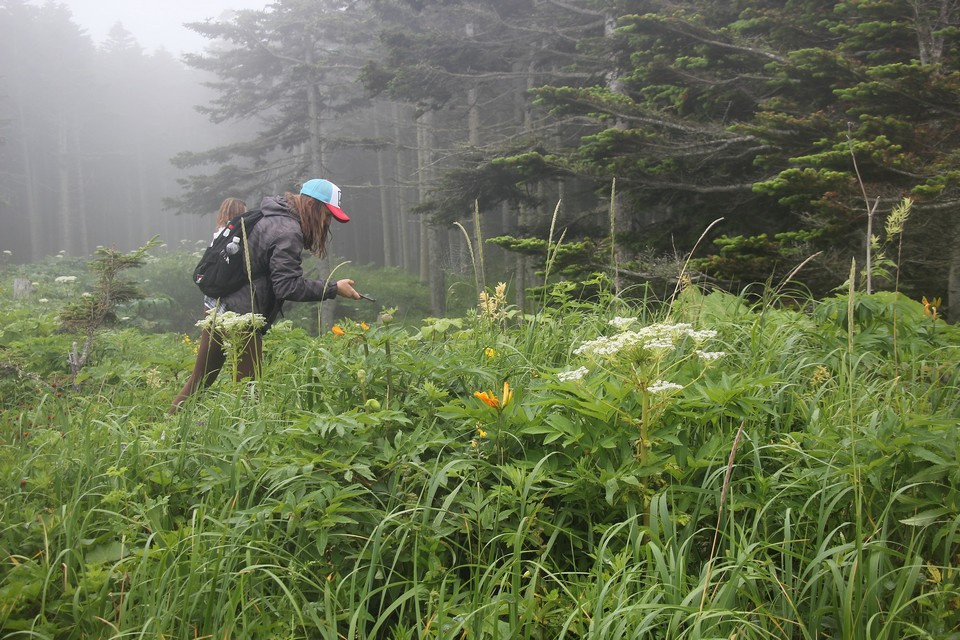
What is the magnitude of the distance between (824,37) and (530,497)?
7177 millimetres

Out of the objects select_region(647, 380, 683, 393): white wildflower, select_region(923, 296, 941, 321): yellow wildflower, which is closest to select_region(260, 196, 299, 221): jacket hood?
select_region(647, 380, 683, 393): white wildflower

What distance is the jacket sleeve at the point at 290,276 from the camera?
3.52m

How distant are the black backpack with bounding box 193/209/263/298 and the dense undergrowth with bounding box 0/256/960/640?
137cm

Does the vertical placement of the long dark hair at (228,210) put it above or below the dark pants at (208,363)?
above

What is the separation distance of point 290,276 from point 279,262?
0.10 meters

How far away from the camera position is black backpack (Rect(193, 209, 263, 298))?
3.70 meters

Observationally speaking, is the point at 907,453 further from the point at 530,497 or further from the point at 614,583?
the point at 530,497

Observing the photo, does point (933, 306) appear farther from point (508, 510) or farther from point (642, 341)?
point (508, 510)

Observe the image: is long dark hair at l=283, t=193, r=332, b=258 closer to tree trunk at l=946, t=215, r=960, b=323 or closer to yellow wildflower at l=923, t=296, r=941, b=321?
yellow wildflower at l=923, t=296, r=941, b=321

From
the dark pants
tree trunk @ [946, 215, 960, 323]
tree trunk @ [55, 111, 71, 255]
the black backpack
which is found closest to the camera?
the dark pants

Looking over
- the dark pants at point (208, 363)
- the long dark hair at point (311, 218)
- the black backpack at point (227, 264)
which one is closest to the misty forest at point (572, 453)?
the dark pants at point (208, 363)

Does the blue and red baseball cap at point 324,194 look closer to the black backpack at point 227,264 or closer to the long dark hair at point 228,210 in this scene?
the black backpack at point 227,264

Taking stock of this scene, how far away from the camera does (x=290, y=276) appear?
3574 millimetres

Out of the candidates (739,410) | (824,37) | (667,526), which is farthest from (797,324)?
(824,37)
